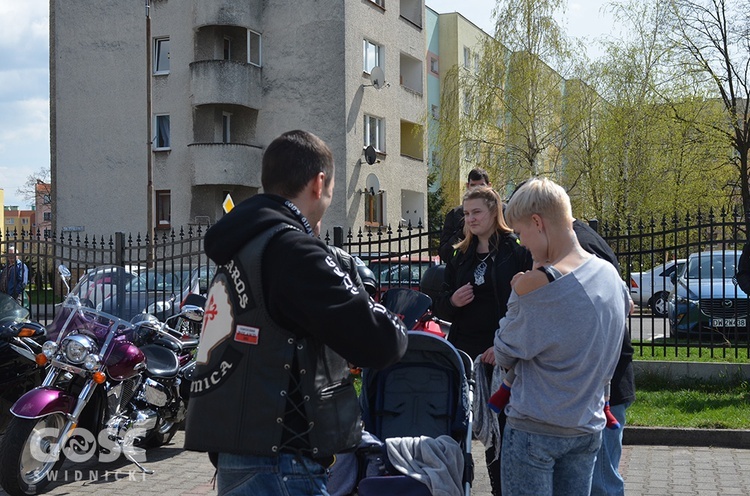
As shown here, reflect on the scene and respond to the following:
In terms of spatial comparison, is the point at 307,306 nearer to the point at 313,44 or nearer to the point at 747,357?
the point at 747,357

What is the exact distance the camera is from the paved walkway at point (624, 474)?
653cm

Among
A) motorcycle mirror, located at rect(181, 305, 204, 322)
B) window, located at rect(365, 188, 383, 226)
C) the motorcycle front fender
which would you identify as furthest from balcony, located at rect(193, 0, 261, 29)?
the motorcycle front fender

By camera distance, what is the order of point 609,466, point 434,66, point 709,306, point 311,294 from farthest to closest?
point 434,66, point 709,306, point 609,466, point 311,294

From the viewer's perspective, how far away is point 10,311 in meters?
7.74

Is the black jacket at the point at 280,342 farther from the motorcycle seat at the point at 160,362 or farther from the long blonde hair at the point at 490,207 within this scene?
the motorcycle seat at the point at 160,362

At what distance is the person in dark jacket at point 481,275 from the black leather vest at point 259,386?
2567 millimetres

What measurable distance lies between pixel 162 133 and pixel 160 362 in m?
27.5

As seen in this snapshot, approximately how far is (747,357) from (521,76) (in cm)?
2421

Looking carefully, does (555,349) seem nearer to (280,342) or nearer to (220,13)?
(280,342)

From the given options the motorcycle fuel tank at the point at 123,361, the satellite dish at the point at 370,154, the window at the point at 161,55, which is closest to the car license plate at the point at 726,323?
the motorcycle fuel tank at the point at 123,361

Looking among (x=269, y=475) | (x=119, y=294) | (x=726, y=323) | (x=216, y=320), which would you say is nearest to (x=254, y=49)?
(x=726, y=323)

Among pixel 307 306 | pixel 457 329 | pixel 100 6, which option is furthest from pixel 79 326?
pixel 100 6

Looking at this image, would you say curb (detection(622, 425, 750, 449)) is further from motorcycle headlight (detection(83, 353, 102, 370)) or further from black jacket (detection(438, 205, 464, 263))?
motorcycle headlight (detection(83, 353, 102, 370))

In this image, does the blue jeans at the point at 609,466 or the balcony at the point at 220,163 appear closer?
the blue jeans at the point at 609,466
